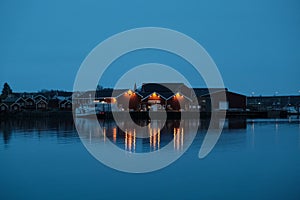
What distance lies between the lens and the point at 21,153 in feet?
39.1

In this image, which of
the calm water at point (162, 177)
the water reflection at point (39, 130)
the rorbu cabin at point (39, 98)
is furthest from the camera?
the rorbu cabin at point (39, 98)

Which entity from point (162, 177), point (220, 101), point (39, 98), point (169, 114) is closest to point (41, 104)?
point (39, 98)

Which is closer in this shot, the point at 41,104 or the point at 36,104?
the point at 36,104

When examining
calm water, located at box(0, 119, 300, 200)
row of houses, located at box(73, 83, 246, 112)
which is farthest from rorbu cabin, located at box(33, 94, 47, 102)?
calm water, located at box(0, 119, 300, 200)

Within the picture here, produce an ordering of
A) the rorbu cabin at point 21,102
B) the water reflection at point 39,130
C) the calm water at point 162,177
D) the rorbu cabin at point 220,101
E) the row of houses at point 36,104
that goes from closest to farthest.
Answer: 1. the calm water at point 162,177
2. the water reflection at point 39,130
3. the rorbu cabin at point 220,101
4. the row of houses at point 36,104
5. the rorbu cabin at point 21,102

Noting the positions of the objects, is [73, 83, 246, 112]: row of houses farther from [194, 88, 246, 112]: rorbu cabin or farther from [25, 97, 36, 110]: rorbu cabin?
[25, 97, 36, 110]: rorbu cabin

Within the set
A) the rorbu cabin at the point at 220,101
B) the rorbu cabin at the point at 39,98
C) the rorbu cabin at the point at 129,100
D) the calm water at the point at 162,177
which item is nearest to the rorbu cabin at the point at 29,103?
the rorbu cabin at the point at 39,98

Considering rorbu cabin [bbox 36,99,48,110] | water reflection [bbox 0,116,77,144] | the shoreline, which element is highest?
rorbu cabin [bbox 36,99,48,110]

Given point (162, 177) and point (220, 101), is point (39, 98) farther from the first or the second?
point (162, 177)

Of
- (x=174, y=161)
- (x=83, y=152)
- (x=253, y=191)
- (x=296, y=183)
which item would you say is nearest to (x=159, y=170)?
(x=174, y=161)

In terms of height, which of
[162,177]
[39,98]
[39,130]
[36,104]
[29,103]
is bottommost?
[162,177]

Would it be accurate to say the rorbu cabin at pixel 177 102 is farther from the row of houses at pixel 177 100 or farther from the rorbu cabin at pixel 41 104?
the rorbu cabin at pixel 41 104

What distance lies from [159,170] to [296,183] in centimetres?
327

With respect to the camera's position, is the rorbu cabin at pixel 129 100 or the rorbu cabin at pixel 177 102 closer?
the rorbu cabin at pixel 177 102
